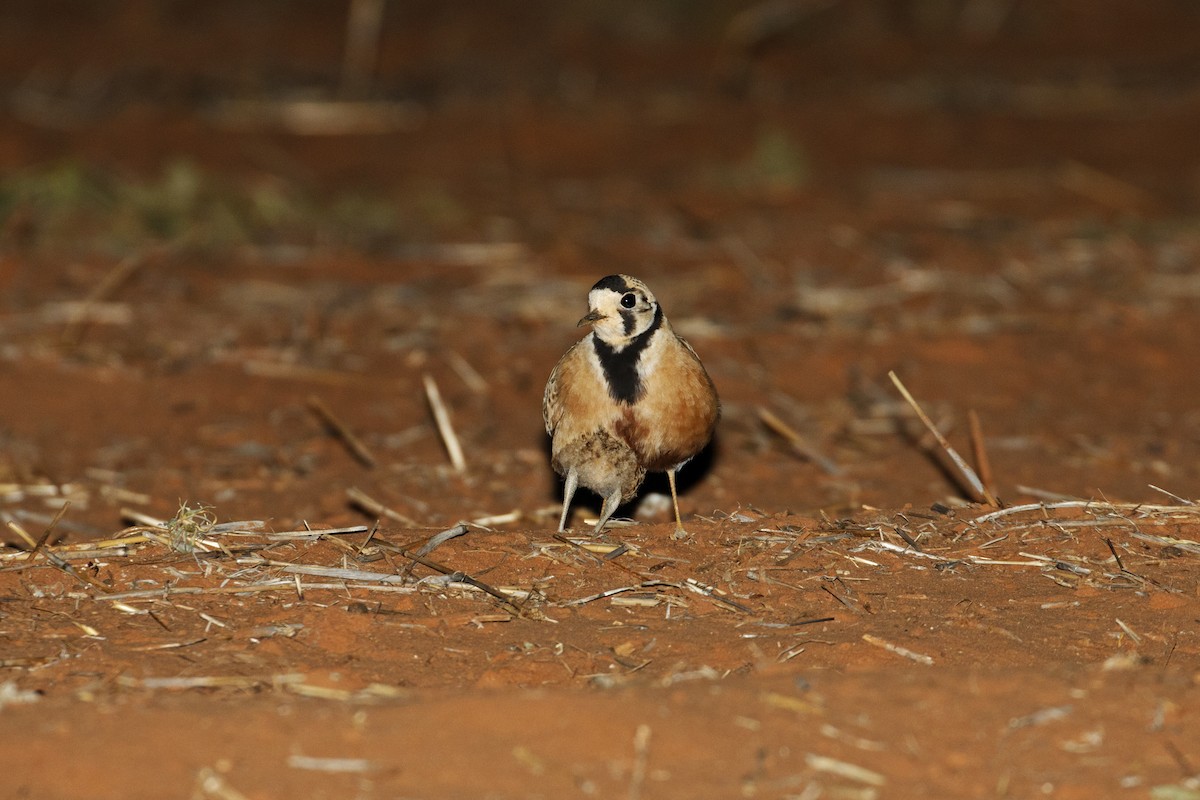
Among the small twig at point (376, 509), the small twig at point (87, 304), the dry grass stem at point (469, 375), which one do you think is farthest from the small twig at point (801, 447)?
the small twig at point (87, 304)

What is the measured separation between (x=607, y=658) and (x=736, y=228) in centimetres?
722

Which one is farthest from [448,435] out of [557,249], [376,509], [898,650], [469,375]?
[557,249]

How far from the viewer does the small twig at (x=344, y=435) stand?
7.07 m

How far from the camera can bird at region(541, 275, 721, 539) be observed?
5.63 meters

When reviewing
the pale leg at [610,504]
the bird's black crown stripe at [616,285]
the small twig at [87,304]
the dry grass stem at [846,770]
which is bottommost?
the pale leg at [610,504]

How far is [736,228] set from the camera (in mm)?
11227

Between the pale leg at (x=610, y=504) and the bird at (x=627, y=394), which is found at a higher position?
the bird at (x=627, y=394)

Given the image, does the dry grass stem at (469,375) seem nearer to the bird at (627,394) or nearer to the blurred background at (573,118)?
the bird at (627,394)

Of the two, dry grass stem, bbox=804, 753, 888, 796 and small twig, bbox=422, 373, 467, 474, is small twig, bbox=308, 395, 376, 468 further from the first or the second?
dry grass stem, bbox=804, 753, 888, 796

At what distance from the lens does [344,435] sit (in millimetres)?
7539

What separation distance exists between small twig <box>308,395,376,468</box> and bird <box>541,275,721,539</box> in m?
1.58

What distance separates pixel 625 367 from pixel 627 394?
105 mm

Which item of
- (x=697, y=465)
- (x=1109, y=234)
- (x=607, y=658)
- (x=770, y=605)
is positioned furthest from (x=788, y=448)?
(x=1109, y=234)

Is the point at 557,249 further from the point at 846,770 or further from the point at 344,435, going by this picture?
the point at 846,770
